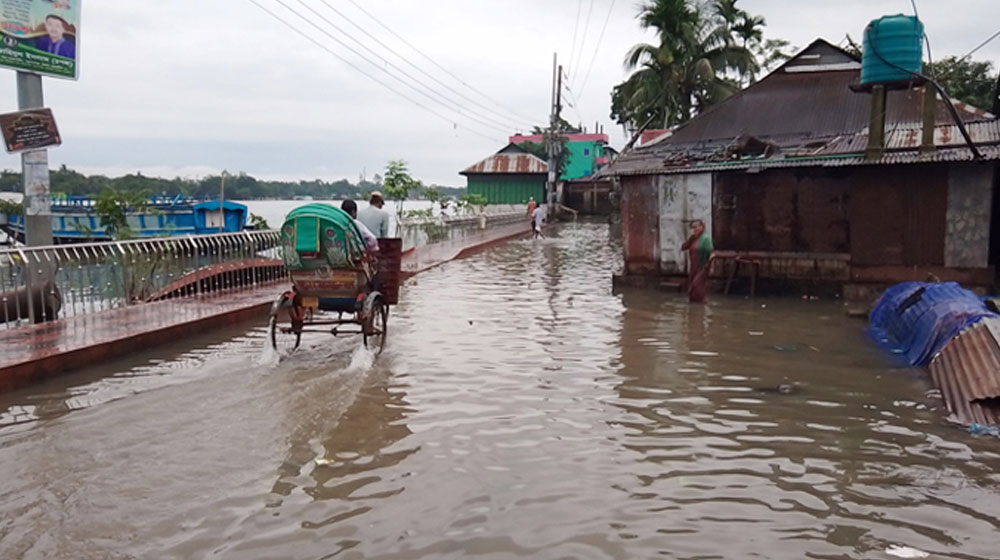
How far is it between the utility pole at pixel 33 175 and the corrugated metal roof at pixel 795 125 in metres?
10.5

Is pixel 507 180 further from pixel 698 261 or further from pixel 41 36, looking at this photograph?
pixel 41 36

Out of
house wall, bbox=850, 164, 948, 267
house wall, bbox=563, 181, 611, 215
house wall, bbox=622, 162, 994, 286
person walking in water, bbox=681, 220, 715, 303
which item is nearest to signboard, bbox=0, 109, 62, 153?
person walking in water, bbox=681, 220, 715, 303

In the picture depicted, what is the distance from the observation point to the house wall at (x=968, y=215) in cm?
1262

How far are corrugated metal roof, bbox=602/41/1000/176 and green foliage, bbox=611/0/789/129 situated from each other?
14.7 meters

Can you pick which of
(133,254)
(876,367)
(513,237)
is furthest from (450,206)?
(876,367)

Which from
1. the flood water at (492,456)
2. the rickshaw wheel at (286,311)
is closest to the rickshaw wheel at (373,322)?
the flood water at (492,456)

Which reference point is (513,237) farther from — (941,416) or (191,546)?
(191,546)

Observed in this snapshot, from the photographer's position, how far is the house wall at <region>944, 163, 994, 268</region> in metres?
12.6

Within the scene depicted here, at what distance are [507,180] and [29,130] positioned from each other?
2038 inches

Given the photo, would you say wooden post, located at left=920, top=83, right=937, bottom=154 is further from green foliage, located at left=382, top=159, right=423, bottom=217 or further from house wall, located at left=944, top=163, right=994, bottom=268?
green foliage, located at left=382, top=159, right=423, bottom=217

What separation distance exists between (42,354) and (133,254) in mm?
3618

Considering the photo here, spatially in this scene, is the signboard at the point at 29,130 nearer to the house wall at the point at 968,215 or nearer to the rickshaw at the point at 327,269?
the rickshaw at the point at 327,269

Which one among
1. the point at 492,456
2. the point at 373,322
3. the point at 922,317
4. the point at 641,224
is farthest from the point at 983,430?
the point at 641,224

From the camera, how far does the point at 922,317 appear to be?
365 inches
